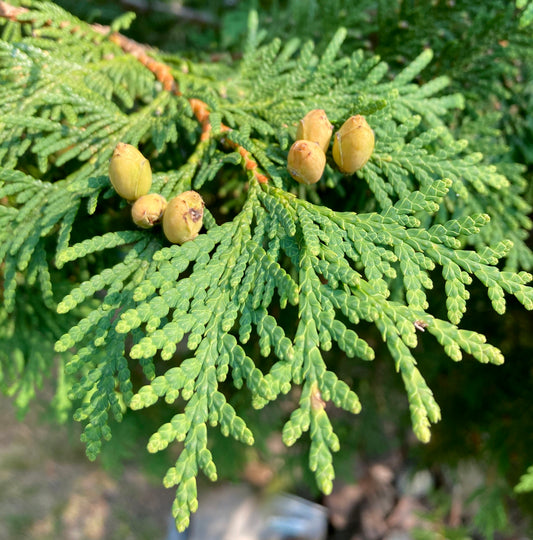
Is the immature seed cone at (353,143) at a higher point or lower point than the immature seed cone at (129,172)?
higher

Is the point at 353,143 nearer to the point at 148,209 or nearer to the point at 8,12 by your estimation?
the point at 148,209

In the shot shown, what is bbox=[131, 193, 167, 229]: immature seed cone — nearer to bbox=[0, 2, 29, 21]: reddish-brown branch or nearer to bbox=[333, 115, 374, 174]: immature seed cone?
bbox=[333, 115, 374, 174]: immature seed cone

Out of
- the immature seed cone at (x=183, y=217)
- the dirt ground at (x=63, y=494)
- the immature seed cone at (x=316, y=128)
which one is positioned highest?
the immature seed cone at (x=316, y=128)

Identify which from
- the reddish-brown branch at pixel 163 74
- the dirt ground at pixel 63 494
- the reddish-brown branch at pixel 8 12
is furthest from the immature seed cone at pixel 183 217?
the dirt ground at pixel 63 494

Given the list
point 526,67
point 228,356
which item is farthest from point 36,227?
point 526,67

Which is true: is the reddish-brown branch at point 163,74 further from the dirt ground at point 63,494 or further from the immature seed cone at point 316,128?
the dirt ground at point 63,494

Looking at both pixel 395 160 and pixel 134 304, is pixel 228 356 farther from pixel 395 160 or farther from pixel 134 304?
pixel 395 160

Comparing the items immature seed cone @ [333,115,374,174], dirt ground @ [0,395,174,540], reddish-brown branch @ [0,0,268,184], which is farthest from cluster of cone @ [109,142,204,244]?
dirt ground @ [0,395,174,540]
